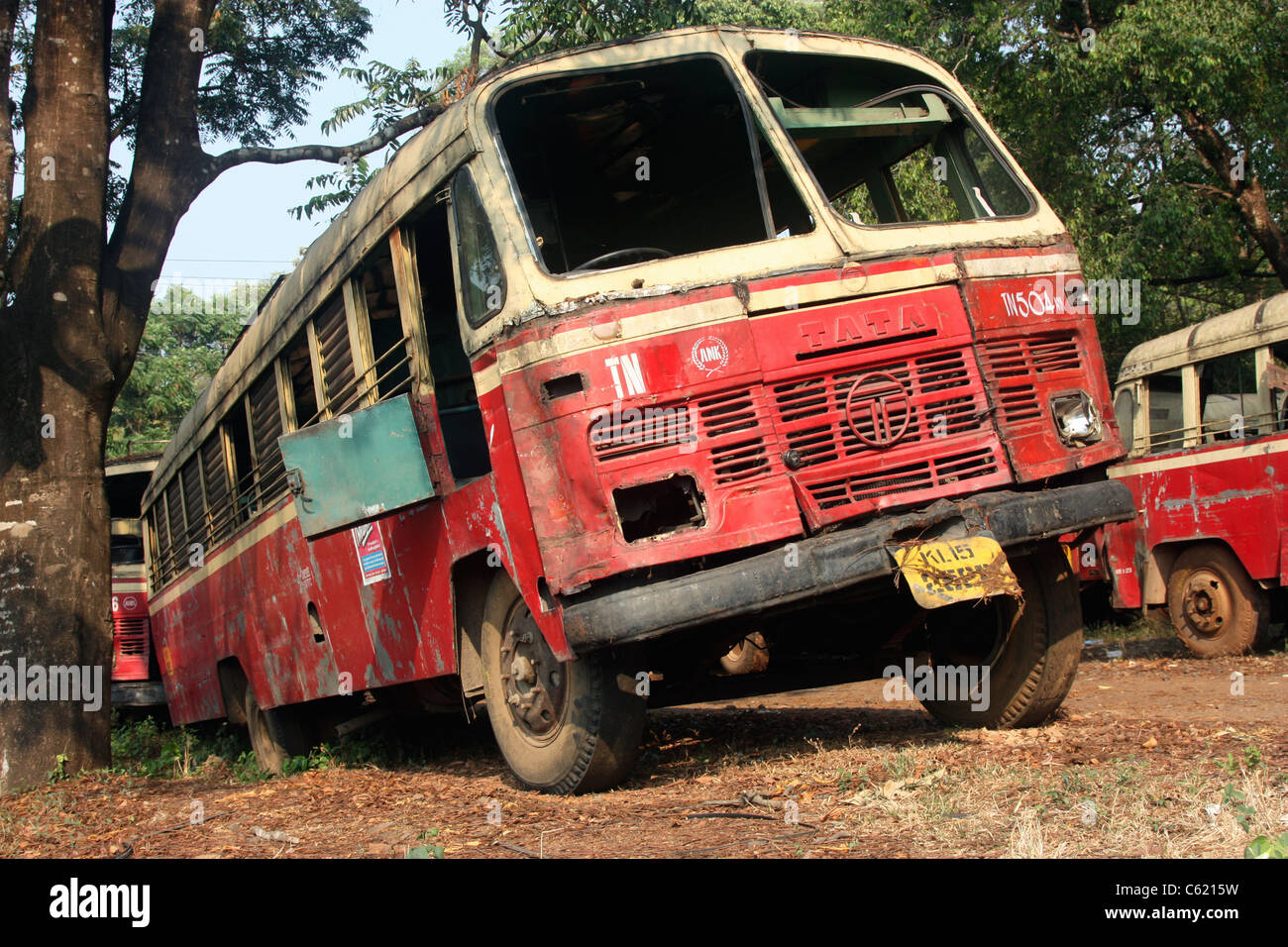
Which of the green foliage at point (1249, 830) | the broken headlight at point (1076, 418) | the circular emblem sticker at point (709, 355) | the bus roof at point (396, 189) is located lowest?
the green foliage at point (1249, 830)

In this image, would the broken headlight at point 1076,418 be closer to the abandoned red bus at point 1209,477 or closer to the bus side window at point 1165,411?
the abandoned red bus at point 1209,477

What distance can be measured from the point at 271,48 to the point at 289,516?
23.6 ft

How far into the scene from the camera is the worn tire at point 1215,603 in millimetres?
10180

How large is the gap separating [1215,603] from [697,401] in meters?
7.54

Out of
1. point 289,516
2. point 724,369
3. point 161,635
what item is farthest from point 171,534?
point 724,369

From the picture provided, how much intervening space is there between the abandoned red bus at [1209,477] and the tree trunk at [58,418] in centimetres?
779

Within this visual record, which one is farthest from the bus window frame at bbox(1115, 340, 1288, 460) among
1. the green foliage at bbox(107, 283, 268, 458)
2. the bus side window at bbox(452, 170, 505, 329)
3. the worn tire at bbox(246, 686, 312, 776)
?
the green foliage at bbox(107, 283, 268, 458)

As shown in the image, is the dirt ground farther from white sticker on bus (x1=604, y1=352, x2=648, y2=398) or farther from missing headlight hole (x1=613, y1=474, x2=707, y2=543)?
white sticker on bus (x1=604, y1=352, x2=648, y2=398)

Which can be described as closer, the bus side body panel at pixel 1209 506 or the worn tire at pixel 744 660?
the worn tire at pixel 744 660

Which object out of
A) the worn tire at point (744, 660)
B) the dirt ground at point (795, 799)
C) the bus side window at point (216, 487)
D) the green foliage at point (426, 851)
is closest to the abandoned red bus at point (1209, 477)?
the dirt ground at point (795, 799)

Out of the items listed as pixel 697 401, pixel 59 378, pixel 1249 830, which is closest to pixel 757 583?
pixel 697 401

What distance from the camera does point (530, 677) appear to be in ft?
17.8

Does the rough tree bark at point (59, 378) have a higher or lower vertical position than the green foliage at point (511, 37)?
lower

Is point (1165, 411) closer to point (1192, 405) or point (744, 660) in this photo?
point (1192, 405)
